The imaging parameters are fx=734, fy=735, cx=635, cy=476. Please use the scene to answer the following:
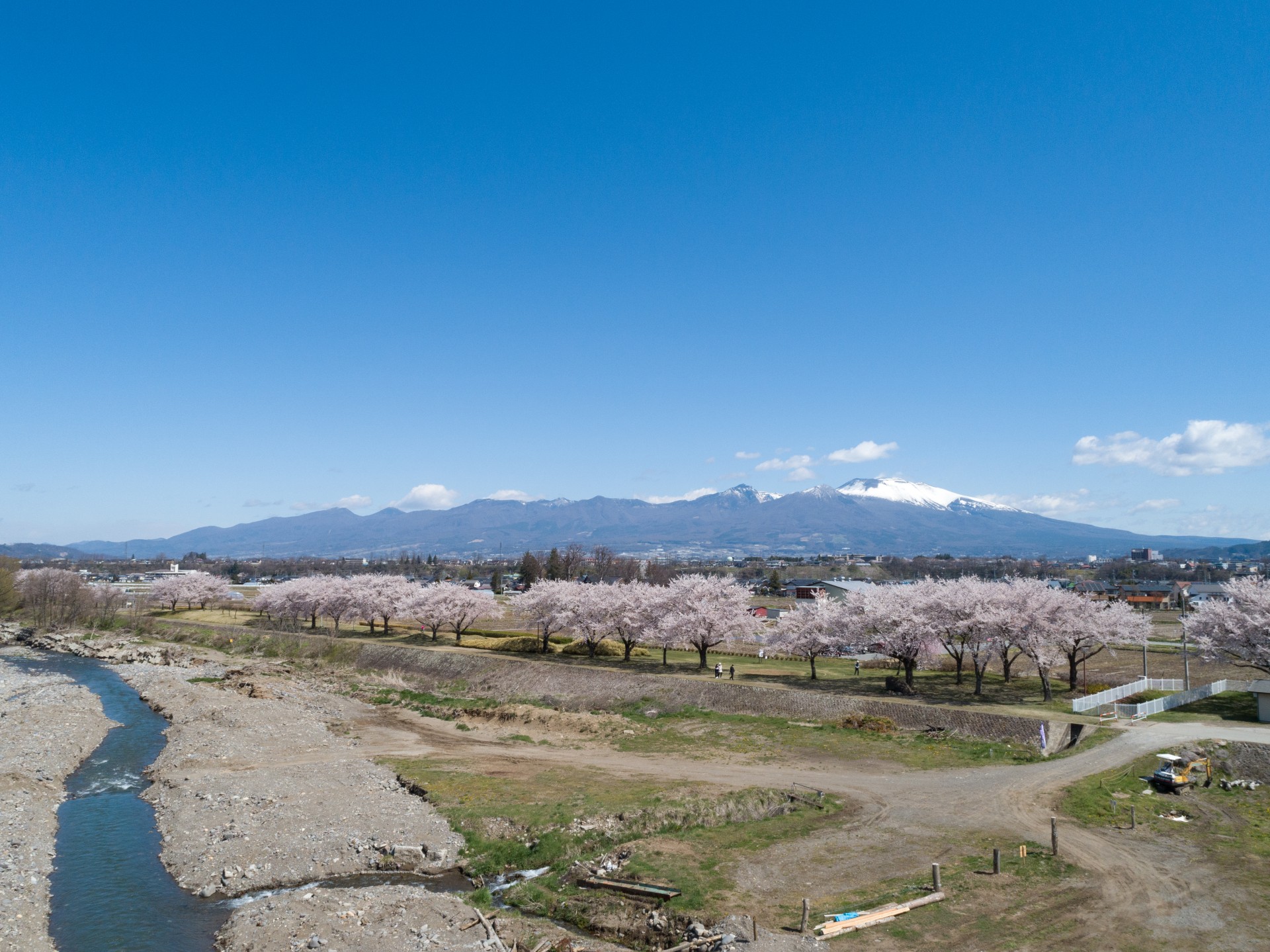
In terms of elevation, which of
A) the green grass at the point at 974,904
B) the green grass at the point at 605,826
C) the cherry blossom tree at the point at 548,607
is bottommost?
the green grass at the point at 605,826

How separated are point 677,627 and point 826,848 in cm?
3400

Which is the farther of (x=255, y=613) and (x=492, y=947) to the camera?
(x=255, y=613)

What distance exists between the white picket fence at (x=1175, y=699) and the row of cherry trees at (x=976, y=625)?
4053 millimetres

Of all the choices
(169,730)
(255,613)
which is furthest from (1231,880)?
(255,613)

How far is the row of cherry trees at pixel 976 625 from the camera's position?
149 ft

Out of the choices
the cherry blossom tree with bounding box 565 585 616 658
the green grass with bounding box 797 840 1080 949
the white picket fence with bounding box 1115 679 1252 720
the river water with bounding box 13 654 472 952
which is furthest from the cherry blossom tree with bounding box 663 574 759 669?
the river water with bounding box 13 654 472 952

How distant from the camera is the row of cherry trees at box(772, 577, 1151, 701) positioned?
4544 centimetres

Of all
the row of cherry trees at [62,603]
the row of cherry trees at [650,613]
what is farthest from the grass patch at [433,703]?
the row of cherry trees at [62,603]

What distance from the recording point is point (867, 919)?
17797 mm

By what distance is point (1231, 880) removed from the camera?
66.7ft

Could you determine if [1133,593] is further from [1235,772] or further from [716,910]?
[716,910]

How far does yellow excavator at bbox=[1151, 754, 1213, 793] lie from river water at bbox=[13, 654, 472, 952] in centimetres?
2641

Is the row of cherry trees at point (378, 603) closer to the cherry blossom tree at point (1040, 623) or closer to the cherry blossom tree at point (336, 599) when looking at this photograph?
the cherry blossom tree at point (336, 599)

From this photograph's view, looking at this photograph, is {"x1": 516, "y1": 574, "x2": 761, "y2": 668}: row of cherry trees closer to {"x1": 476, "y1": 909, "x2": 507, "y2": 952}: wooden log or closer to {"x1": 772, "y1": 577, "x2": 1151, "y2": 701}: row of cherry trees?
{"x1": 772, "y1": 577, "x2": 1151, "y2": 701}: row of cherry trees
